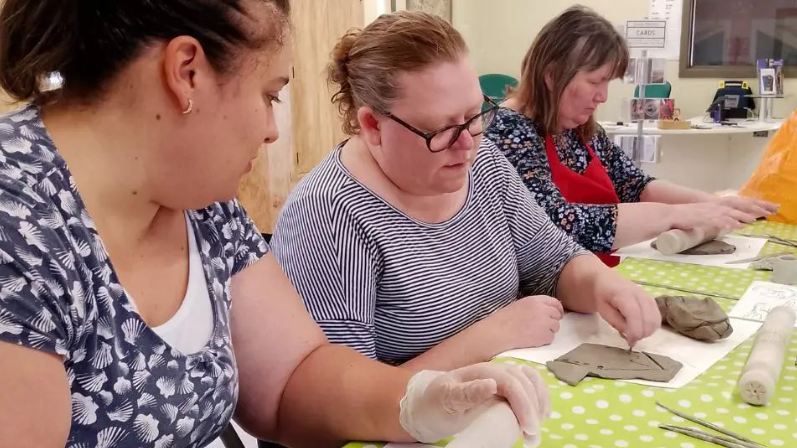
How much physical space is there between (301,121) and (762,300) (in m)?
3.02

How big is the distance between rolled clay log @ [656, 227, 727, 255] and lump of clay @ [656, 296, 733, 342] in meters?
0.41

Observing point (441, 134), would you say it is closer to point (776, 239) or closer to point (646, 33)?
point (776, 239)

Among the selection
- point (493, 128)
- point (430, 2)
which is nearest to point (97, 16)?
point (493, 128)

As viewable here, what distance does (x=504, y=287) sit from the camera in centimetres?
142

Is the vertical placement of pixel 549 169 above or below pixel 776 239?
above

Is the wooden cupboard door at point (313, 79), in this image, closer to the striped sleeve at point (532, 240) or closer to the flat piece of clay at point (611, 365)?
the striped sleeve at point (532, 240)

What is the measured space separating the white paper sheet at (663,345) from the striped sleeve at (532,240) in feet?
0.72

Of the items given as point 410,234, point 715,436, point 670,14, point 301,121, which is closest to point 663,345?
point 715,436

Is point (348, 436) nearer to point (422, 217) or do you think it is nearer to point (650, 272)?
point (422, 217)

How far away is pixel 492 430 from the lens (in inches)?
29.2

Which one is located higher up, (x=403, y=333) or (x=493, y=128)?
(x=493, y=128)

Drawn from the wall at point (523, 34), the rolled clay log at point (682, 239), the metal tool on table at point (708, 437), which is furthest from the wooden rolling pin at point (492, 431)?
the wall at point (523, 34)

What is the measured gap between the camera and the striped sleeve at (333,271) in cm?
120

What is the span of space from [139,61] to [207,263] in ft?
1.00
